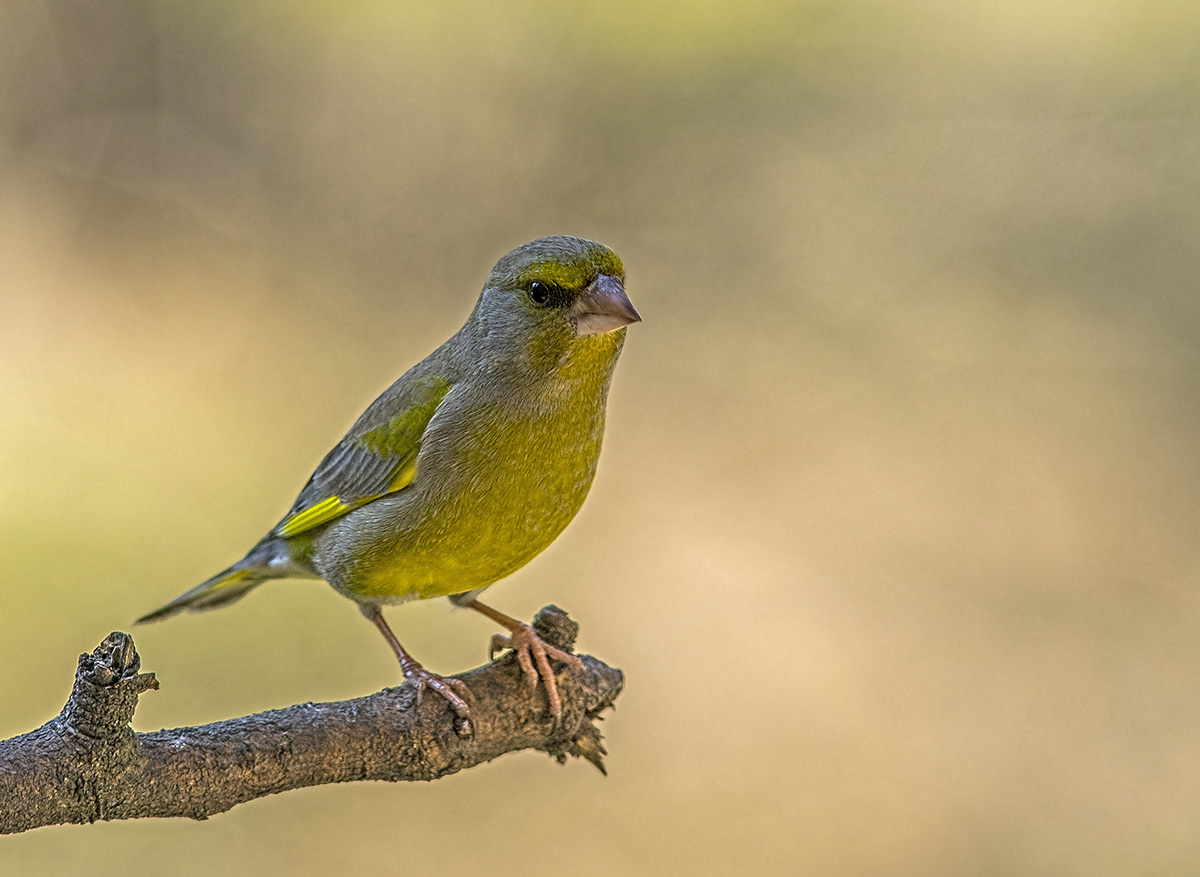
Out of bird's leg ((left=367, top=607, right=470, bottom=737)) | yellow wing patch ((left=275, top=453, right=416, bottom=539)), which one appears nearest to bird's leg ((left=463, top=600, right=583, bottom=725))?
bird's leg ((left=367, top=607, right=470, bottom=737))

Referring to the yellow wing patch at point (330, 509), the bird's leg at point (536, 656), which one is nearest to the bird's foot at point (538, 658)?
the bird's leg at point (536, 656)

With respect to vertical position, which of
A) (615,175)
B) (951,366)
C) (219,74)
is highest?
(219,74)

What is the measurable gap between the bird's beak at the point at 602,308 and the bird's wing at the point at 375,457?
1.84 ft

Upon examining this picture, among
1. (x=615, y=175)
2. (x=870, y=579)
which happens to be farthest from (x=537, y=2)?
(x=870, y=579)

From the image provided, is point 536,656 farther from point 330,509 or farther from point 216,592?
point 216,592

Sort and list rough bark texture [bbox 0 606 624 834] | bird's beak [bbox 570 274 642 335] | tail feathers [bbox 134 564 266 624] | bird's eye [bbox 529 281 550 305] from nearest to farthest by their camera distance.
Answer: rough bark texture [bbox 0 606 624 834] < bird's beak [bbox 570 274 642 335] < bird's eye [bbox 529 281 550 305] < tail feathers [bbox 134 564 266 624]

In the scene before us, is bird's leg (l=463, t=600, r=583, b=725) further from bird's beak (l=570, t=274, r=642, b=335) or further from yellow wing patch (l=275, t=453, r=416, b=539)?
bird's beak (l=570, t=274, r=642, b=335)

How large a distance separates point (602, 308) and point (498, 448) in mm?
509

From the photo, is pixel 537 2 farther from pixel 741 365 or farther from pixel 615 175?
pixel 741 365

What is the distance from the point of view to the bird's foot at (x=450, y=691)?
3.69m

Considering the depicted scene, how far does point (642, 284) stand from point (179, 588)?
353 cm

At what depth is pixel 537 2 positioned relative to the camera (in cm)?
828

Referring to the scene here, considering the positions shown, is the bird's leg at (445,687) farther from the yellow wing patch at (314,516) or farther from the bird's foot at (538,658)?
the yellow wing patch at (314,516)

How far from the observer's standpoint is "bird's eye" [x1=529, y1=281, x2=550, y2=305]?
11.6ft
